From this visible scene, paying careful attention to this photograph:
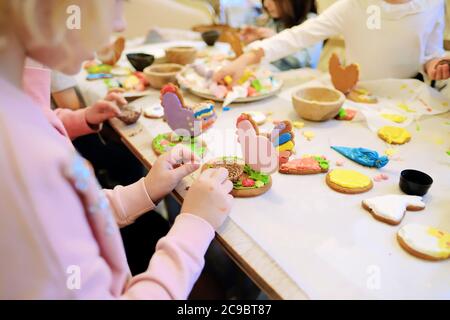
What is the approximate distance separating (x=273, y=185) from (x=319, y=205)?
0.09 metres

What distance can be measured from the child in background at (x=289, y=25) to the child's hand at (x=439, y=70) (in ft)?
1.75

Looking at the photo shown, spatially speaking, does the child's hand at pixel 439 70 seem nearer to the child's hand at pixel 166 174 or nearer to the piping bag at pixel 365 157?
the piping bag at pixel 365 157

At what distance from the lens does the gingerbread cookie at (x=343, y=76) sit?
94cm

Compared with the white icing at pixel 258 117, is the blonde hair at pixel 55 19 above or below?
above

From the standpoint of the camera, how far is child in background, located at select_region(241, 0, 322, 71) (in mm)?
1372

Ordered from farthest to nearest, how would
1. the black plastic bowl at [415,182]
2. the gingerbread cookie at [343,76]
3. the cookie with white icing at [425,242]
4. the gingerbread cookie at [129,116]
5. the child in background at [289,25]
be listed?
1. the child in background at [289,25]
2. the gingerbread cookie at [343,76]
3. the gingerbread cookie at [129,116]
4. the black plastic bowl at [415,182]
5. the cookie with white icing at [425,242]

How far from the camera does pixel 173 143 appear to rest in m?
0.75

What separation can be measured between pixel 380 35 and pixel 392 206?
671mm

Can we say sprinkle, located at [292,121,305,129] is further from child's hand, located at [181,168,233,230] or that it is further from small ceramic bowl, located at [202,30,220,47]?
small ceramic bowl, located at [202,30,220,47]

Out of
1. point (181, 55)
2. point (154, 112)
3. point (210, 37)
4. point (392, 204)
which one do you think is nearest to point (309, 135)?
point (392, 204)

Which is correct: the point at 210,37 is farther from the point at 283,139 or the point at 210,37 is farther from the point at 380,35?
the point at 283,139

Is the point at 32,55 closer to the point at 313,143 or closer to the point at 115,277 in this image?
the point at 115,277

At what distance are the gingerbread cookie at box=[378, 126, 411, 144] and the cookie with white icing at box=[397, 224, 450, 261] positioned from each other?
291 mm

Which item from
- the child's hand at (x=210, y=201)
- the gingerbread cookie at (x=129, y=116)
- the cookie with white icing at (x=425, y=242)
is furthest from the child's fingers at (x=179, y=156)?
the cookie with white icing at (x=425, y=242)
